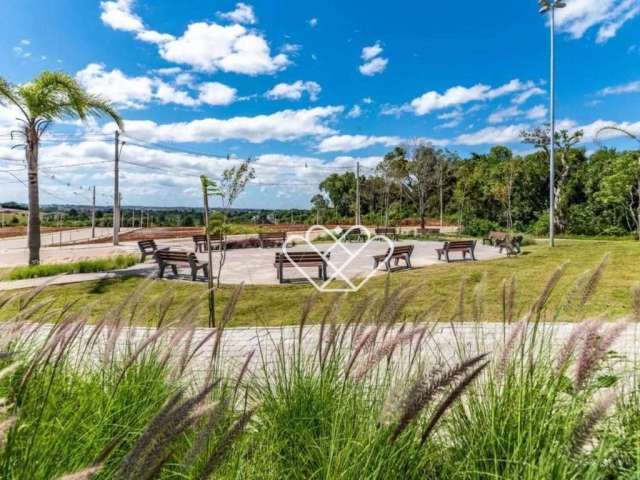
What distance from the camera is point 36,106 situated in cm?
1072

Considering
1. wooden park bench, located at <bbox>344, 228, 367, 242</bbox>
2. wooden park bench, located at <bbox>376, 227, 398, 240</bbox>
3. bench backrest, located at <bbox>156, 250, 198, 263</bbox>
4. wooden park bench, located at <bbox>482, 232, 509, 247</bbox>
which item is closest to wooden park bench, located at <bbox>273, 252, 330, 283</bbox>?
bench backrest, located at <bbox>156, 250, 198, 263</bbox>

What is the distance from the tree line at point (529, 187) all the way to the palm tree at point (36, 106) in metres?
22.6

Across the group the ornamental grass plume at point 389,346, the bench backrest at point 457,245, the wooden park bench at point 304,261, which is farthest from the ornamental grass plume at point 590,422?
the bench backrest at point 457,245

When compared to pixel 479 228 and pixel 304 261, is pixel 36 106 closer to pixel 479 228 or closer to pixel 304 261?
pixel 304 261

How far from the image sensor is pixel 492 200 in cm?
3297

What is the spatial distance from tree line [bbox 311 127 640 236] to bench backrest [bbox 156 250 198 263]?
857 inches

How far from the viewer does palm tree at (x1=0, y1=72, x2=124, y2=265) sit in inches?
420

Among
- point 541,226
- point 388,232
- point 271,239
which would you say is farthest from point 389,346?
point 541,226

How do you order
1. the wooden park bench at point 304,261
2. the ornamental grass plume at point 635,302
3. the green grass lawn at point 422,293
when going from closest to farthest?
the ornamental grass plume at point 635,302, the green grass lawn at point 422,293, the wooden park bench at point 304,261

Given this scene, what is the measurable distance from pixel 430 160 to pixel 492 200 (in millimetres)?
5755

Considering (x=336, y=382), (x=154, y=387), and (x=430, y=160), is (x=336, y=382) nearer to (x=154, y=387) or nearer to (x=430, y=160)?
(x=154, y=387)

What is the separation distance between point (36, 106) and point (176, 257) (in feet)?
17.2

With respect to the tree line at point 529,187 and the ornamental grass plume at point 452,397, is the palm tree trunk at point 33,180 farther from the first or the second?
the tree line at point 529,187

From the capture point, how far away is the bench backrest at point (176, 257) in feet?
34.2
